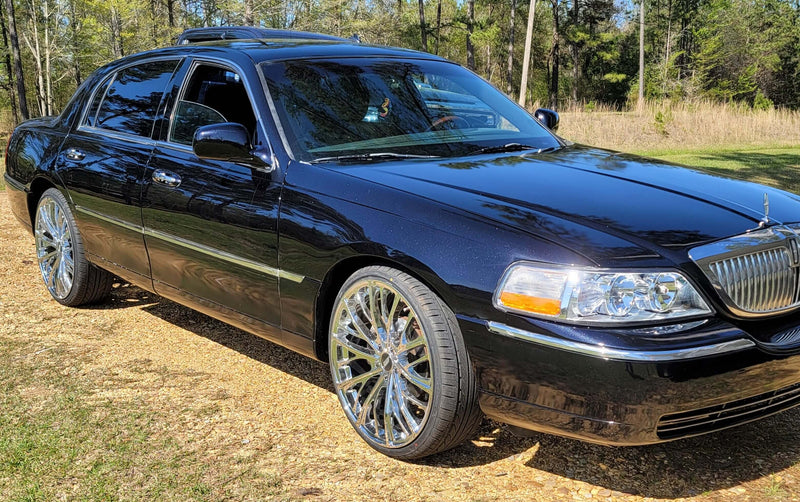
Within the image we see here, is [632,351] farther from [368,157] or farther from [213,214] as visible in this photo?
[213,214]

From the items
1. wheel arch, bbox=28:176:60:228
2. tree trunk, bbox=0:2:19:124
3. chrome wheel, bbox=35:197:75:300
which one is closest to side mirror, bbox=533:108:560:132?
chrome wheel, bbox=35:197:75:300

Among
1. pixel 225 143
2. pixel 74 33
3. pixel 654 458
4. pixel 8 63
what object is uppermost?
pixel 74 33

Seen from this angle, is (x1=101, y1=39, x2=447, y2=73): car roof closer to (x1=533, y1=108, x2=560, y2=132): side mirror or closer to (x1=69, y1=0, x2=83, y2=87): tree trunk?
(x1=533, y1=108, x2=560, y2=132): side mirror

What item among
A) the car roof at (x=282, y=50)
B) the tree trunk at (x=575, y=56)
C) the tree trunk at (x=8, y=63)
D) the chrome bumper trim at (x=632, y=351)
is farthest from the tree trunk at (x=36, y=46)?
the chrome bumper trim at (x=632, y=351)

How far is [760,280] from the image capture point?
2730 mm

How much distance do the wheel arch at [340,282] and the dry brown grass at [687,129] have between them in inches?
652

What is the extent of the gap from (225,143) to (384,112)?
0.83 meters

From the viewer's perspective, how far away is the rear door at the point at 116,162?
4.39 meters

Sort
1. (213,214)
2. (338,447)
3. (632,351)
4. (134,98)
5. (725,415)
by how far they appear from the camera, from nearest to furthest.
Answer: (632,351), (725,415), (338,447), (213,214), (134,98)

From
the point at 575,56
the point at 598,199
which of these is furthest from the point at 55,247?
the point at 575,56

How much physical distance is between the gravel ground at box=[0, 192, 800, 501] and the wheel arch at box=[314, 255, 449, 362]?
0.42 meters

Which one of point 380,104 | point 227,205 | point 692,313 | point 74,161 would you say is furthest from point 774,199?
point 74,161

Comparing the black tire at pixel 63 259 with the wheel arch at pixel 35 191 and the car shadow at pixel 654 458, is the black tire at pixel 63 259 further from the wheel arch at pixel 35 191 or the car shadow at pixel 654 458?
the car shadow at pixel 654 458

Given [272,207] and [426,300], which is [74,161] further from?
[426,300]
